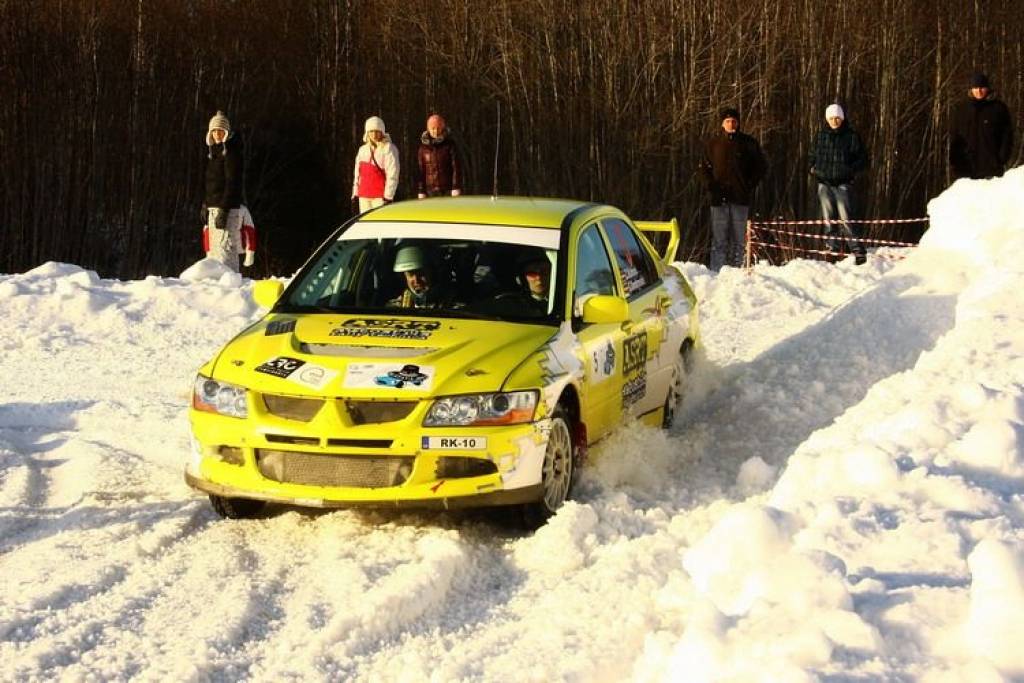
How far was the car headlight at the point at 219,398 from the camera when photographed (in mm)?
7672

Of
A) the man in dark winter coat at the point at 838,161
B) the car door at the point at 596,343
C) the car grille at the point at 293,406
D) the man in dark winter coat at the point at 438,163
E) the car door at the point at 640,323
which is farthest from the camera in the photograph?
the man in dark winter coat at the point at 838,161

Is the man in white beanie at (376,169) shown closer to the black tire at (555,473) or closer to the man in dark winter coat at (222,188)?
the man in dark winter coat at (222,188)

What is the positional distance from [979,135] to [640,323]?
938 cm

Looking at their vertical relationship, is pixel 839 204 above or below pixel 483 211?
below

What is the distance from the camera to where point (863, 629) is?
15.3 ft

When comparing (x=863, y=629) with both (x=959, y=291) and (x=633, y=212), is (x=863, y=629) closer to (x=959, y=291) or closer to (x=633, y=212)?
(x=959, y=291)

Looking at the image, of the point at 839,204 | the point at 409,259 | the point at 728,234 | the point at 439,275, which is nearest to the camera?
the point at 439,275

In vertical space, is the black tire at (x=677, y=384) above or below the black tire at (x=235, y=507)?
above

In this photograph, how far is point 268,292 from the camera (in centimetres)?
894

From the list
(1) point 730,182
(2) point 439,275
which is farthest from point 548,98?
(2) point 439,275

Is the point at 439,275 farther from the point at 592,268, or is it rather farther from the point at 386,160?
Result: the point at 386,160

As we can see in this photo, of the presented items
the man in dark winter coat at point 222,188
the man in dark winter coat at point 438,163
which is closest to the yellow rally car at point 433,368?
the man in dark winter coat at point 438,163

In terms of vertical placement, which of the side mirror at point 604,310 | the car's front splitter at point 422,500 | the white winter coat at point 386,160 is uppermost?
the white winter coat at point 386,160

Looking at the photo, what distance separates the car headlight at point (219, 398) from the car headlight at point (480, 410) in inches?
35.7
